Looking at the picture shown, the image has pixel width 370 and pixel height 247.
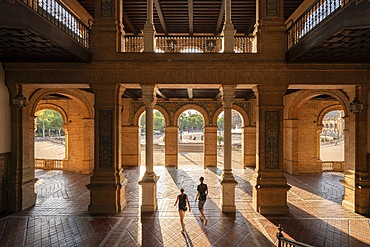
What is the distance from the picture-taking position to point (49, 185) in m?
10.8

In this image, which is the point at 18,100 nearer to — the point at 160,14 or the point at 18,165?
the point at 18,165

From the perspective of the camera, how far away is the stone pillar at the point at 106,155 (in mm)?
7352

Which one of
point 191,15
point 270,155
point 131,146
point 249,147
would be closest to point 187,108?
point 131,146

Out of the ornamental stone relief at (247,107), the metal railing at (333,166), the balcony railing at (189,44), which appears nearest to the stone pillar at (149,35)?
the balcony railing at (189,44)

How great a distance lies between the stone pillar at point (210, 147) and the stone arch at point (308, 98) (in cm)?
508

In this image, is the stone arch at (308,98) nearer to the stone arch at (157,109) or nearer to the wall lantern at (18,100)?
the stone arch at (157,109)

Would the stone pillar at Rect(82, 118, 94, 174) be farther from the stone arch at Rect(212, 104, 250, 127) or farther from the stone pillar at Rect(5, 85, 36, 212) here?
the stone arch at Rect(212, 104, 250, 127)

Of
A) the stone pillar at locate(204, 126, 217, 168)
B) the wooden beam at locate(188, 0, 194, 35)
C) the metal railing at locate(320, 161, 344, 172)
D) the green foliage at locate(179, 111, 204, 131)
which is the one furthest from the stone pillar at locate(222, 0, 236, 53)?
the green foliage at locate(179, 111, 204, 131)

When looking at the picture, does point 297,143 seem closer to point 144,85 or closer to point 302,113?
point 302,113

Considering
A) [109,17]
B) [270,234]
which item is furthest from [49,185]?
[270,234]

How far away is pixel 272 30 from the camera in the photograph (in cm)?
746

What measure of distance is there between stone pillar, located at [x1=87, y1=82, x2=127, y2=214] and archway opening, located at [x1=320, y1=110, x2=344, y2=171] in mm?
12543

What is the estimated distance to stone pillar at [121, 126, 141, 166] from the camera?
15.6 m

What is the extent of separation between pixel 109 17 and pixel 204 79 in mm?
3970
